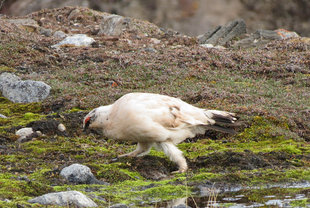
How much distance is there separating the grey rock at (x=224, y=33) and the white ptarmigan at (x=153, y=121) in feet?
57.1

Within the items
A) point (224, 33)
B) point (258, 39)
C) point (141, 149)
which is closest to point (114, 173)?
point (141, 149)

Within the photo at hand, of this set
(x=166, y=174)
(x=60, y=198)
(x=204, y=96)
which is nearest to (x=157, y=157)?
(x=166, y=174)

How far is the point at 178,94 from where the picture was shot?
15969mm

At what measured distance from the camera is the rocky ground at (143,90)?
8.52 m

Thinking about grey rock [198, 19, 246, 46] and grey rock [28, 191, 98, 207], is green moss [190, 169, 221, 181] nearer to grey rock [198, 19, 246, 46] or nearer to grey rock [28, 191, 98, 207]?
grey rock [28, 191, 98, 207]

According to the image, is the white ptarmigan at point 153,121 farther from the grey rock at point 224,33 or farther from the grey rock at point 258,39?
the grey rock at point 224,33

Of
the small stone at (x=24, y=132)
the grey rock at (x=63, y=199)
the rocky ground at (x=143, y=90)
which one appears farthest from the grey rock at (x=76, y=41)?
the grey rock at (x=63, y=199)

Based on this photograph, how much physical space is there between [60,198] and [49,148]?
4.63 metres

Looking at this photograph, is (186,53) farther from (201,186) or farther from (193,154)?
(201,186)

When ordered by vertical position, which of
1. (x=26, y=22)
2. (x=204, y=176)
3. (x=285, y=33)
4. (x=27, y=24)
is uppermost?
(x=285, y=33)

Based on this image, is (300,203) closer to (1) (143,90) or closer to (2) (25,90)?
(1) (143,90)

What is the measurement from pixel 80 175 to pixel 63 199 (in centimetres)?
201

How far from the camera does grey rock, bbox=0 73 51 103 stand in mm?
16094

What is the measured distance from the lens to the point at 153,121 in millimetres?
9133
